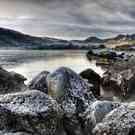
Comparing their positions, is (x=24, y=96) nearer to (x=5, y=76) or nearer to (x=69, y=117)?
(x=69, y=117)

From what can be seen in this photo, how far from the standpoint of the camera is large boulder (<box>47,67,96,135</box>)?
31.2 ft

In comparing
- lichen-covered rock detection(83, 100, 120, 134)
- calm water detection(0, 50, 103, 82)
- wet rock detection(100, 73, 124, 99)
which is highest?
lichen-covered rock detection(83, 100, 120, 134)

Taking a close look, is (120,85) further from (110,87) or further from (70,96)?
(70,96)

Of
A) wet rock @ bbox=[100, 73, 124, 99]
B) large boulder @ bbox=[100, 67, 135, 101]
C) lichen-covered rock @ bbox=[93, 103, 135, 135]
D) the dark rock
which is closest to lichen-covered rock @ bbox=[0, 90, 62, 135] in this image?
lichen-covered rock @ bbox=[93, 103, 135, 135]

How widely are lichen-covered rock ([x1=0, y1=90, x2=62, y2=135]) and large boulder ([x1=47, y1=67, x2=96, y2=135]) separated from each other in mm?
967

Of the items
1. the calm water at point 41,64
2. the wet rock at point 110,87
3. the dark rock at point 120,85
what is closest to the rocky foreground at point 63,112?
the dark rock at point 120,85

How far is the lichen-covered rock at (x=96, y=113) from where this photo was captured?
29.9 ft

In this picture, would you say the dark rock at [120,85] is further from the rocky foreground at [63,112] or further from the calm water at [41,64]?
the calm water at [41,64]

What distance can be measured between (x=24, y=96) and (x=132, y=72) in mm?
12864

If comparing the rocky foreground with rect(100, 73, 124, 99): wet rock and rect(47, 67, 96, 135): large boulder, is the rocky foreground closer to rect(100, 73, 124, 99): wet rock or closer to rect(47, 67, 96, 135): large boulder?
Result: rect(47, 67, 96, 135): large boulder

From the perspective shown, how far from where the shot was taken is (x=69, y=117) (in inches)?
378

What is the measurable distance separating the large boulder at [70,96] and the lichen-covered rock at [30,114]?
0.97 m

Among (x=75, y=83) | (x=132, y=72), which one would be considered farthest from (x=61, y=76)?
(x=132, y=72)

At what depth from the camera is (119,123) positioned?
26.2ft
